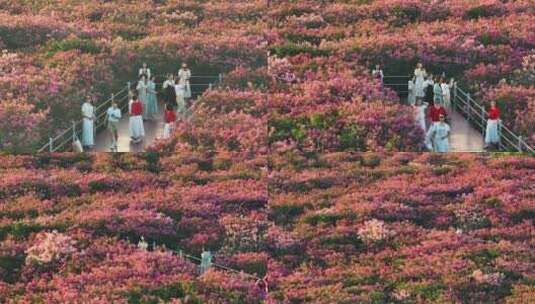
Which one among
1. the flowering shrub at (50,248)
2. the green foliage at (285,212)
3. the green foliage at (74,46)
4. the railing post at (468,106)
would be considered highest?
the green foliage at (74,46)

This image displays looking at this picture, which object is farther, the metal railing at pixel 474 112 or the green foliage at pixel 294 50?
the green foliage at pixel 294 50

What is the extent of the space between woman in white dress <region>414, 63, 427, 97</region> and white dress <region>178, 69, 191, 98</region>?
5.49 m

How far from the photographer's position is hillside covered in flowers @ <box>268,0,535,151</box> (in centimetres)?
2675

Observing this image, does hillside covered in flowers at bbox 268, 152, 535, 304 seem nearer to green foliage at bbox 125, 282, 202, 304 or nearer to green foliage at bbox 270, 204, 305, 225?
green foliage at bbox 270, 204, 305, 225

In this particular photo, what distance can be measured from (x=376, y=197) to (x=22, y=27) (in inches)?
442

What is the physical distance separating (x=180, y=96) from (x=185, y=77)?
80 cm

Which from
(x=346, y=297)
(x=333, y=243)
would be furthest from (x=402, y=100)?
(x=346, y=297)

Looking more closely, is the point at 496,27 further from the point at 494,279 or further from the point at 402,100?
the point at 494,279

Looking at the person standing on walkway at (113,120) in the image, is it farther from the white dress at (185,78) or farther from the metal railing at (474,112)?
the metal railing at (474,112)

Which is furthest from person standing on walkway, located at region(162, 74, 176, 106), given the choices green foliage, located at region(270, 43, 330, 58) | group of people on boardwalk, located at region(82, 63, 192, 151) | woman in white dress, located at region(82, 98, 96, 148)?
green foliage, located at region(270, 43, 330, 58)

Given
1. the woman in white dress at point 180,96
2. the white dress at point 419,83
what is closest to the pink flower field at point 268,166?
the woman in white dress at point 180,96

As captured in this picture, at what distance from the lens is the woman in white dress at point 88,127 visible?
26.7m

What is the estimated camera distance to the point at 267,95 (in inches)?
1109

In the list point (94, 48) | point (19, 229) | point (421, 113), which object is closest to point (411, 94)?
point (421, 113)
